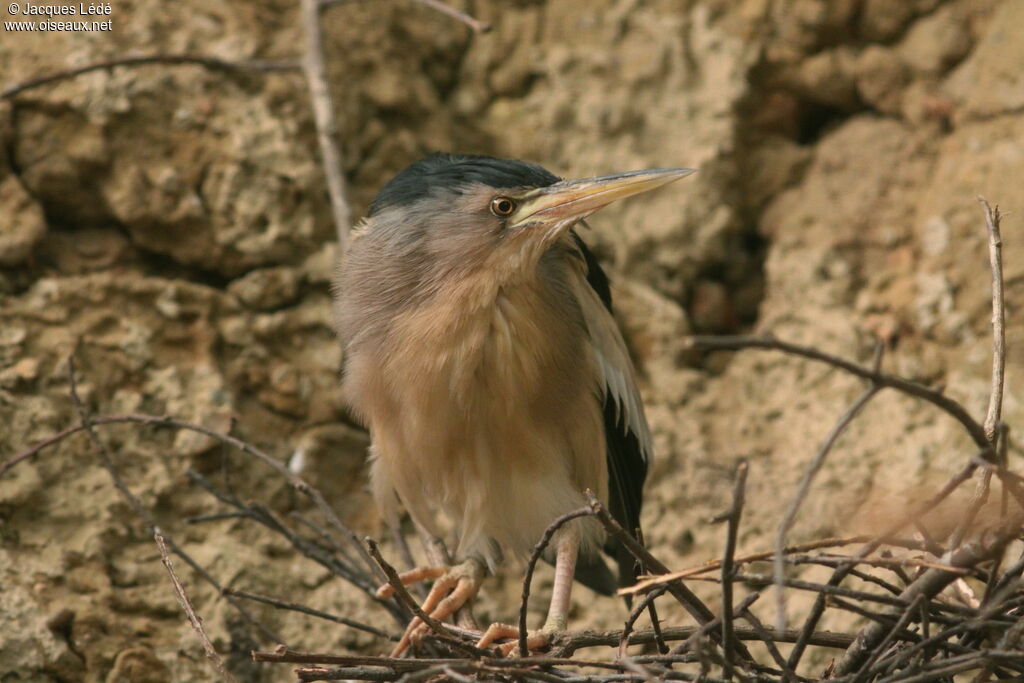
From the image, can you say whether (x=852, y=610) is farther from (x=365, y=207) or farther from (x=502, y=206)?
(x=365, y=207)

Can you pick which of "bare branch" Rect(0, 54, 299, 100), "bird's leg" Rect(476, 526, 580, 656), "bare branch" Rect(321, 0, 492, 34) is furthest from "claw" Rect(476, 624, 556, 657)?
"bare branch" Rect(0, 54, 299, 100)

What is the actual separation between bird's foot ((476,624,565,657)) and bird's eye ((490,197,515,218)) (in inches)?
37.2

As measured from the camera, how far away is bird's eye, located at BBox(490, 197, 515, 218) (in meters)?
2.75

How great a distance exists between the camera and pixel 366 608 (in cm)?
338

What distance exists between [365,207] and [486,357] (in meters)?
1.32

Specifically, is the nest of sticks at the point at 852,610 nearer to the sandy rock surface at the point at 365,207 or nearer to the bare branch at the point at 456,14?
the sandy rock surface at the point at 365,207

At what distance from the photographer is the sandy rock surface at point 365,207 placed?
3178mm

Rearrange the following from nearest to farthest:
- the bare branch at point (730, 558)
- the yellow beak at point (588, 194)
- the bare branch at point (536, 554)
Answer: the bare branch at point (730, 558), the bare branch at point (536, 554), the yellow beak at point (588, 194)

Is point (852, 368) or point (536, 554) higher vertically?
point (852, 368)

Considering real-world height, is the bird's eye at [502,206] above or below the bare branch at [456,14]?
below

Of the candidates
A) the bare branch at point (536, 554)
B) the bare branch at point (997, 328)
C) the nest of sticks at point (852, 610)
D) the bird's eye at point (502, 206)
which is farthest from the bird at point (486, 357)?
the bare branch at point (997, 328)

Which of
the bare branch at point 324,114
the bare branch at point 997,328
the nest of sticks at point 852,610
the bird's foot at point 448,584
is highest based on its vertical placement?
the bare branch at point 324,114

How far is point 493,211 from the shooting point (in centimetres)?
275

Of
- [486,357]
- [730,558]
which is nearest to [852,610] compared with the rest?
[730,558]
